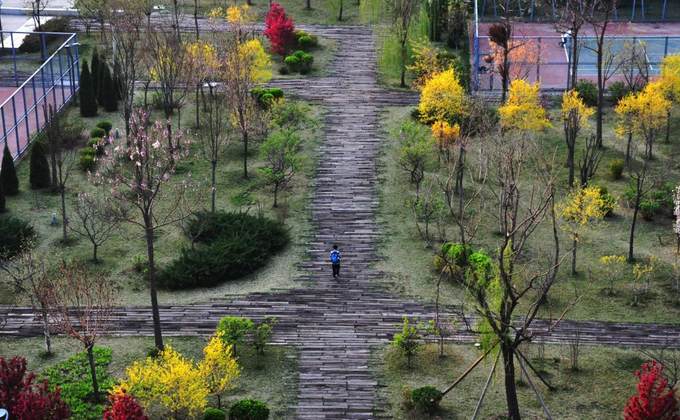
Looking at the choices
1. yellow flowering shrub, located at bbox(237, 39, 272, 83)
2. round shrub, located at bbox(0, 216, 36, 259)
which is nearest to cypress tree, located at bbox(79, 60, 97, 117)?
yellow flowering shrub, located at bbox(237, 39, 272, 83)

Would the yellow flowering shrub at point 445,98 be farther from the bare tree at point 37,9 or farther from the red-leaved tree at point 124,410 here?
the red-leaved tree at point 124,410

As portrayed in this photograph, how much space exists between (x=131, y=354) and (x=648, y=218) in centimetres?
2724

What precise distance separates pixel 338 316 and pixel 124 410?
1497cm

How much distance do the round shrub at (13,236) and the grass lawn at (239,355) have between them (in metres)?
7.52

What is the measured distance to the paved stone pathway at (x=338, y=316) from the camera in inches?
2237

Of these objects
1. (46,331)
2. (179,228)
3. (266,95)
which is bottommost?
(46,331)

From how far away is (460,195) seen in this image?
68.1 metres

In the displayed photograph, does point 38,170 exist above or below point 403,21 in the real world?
below

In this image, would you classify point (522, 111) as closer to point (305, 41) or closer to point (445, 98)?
point (445, 98)

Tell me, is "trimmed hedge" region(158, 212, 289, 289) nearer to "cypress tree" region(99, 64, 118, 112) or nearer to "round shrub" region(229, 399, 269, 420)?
"round shrub" region(229, 399, 269, 420)

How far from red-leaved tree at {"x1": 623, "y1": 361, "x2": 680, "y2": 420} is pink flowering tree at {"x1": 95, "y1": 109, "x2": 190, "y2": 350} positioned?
19010 mm

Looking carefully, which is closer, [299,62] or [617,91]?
[617,91]

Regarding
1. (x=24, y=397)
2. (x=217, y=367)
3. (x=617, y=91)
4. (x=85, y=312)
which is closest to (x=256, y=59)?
(x=617, y=91)

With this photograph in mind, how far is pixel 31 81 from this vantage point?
284 ft
